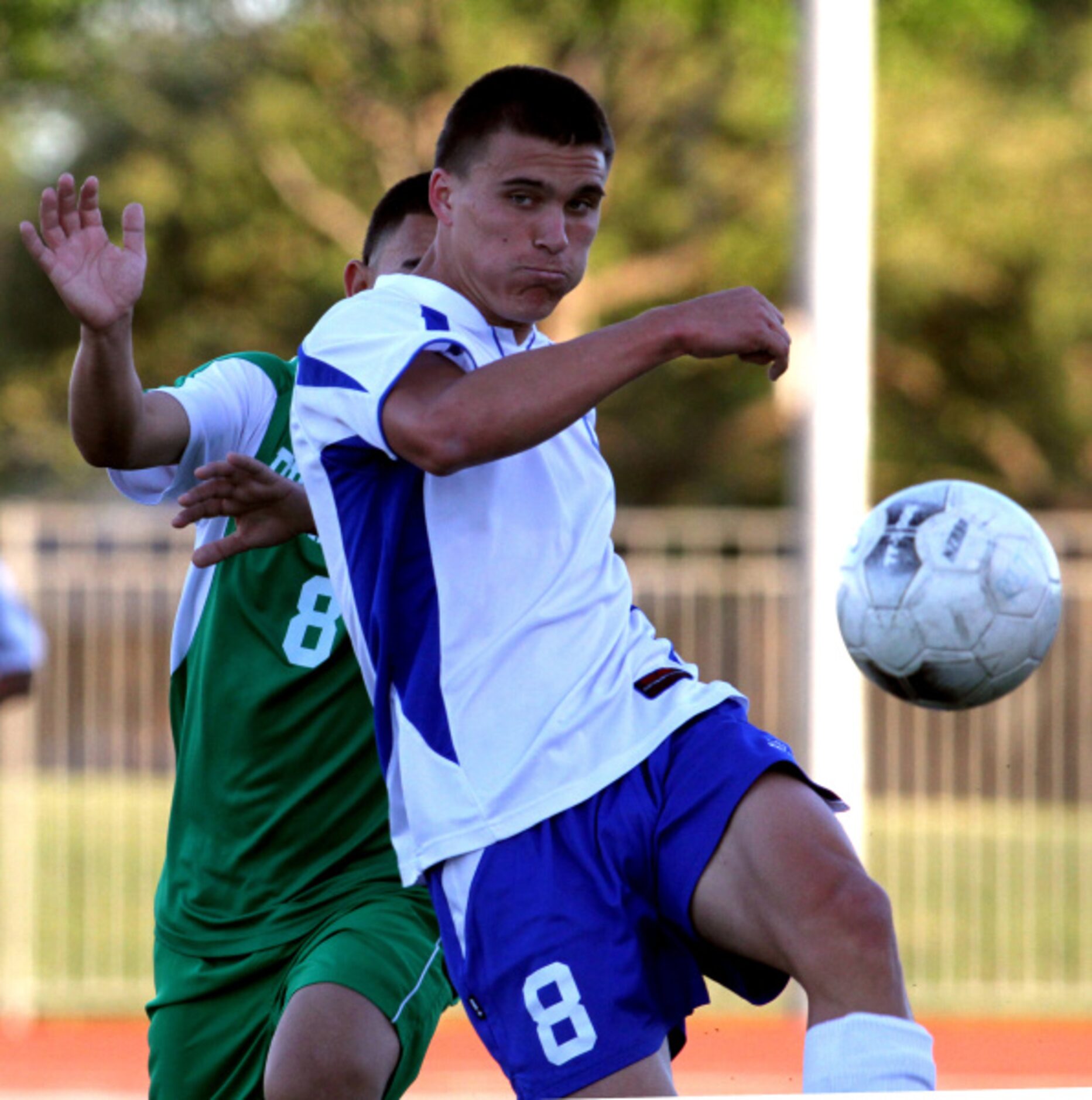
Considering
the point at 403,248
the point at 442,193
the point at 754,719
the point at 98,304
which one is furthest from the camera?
the point at 754,719

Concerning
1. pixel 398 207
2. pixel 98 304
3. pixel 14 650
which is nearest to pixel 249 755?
pixel 98 304

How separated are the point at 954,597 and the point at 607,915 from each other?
95 centimetres

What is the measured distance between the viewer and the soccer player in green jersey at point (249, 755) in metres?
3.90

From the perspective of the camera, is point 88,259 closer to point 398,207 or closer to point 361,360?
point 398,207

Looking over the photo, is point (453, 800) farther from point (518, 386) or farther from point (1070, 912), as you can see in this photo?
point (1070, 912)

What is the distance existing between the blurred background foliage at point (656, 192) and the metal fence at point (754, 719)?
1004 cm

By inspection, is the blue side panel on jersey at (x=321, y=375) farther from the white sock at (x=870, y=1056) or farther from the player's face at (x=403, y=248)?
the white sock at (x=870, y=1056)

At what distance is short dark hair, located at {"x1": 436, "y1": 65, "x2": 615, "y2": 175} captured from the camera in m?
3.27

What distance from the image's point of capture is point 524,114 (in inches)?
129

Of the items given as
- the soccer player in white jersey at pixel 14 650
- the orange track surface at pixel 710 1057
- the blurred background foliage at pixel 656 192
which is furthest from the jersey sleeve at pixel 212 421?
the blurred background foliage at pixel 656 192

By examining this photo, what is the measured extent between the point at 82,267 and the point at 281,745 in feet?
3.61

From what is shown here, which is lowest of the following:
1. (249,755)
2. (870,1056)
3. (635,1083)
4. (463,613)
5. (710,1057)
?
(710,1057)

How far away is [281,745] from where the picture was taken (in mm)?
4133

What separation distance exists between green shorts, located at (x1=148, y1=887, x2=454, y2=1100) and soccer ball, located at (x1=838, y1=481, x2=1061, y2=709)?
3.76 ft
